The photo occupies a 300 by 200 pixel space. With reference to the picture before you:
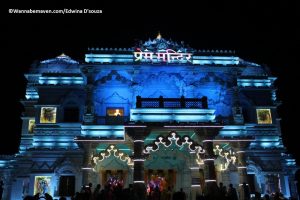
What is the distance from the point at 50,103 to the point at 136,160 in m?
10.8

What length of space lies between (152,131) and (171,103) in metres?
2.60

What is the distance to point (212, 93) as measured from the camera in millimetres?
31672

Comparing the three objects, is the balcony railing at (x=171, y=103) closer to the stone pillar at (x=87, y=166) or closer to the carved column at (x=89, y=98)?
the carved column at (x=89, y=98)

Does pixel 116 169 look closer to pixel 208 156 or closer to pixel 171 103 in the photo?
pixel 171 103

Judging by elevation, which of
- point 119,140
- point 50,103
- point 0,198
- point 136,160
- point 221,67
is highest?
point 221,67

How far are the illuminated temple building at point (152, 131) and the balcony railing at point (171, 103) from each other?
74 millimetres

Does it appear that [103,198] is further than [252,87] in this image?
No

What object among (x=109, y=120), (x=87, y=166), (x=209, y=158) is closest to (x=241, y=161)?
(x=209, y=158)

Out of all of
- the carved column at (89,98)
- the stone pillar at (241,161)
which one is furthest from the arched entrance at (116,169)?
the stone pillar at (241,161)

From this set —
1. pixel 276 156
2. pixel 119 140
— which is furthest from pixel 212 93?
pixel 119 140

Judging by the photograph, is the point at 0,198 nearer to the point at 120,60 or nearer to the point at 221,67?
the point at 120,60

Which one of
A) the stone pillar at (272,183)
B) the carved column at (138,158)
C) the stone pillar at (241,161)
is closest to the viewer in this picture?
the carved column at (138,158)

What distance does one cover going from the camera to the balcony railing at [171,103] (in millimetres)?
26047

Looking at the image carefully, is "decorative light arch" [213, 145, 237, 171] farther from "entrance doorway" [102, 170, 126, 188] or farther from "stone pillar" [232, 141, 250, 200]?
"entrance doorway" [102, 170, 126, 188]
